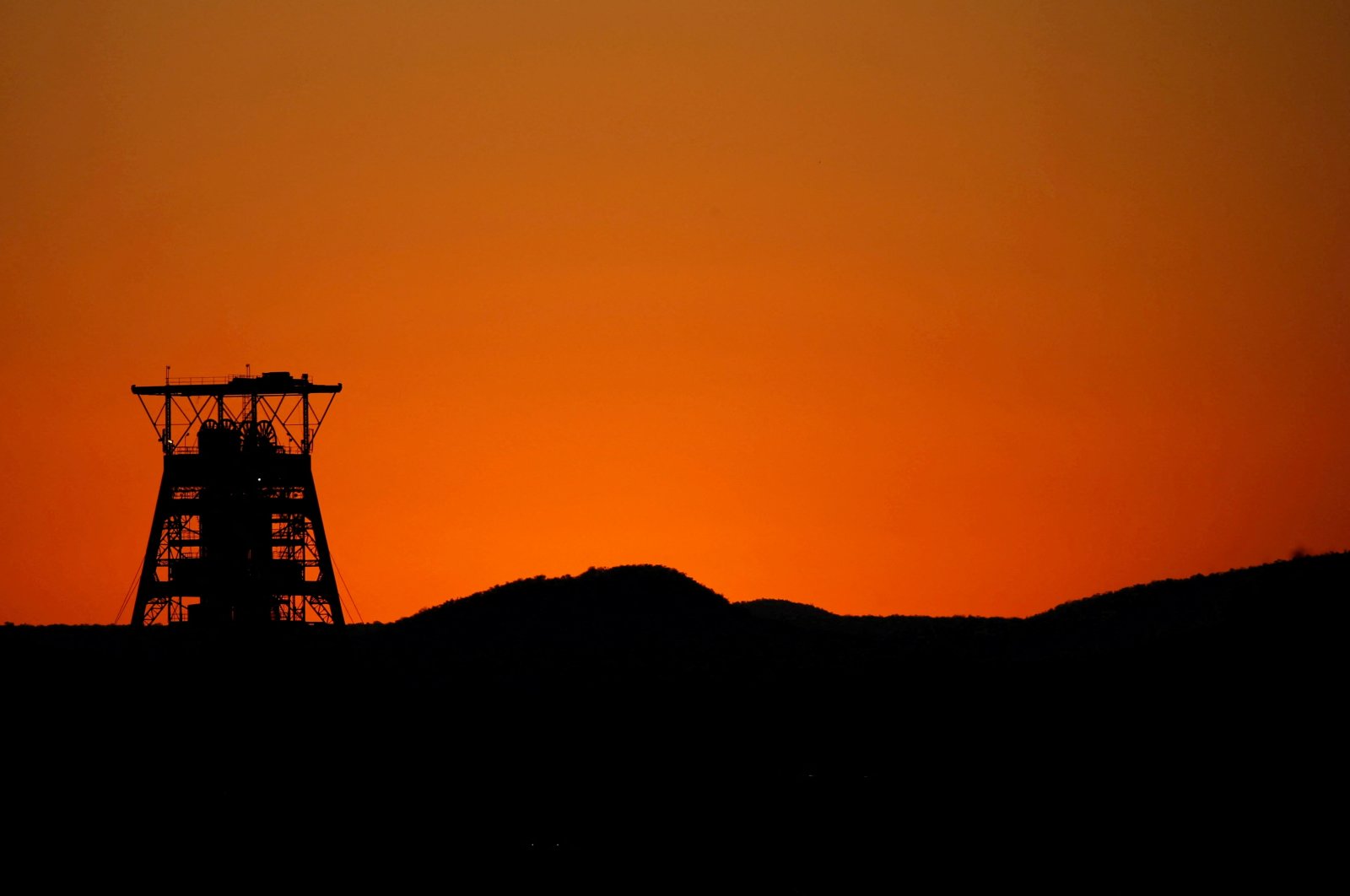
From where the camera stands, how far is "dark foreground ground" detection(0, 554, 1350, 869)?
70.8 m

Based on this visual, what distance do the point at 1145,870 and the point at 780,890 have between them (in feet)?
32.7

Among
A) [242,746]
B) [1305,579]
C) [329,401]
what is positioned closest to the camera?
[242,746]

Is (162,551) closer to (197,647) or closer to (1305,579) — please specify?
(197,647)

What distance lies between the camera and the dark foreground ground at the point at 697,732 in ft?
232

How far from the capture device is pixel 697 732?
89.9 m

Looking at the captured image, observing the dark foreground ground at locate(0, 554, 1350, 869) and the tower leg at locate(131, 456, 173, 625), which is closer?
the dark foreground ground at locate(0, 554, 1350, 869)

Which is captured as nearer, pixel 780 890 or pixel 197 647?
pixel 780 890

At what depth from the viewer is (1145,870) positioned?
64.9 meters

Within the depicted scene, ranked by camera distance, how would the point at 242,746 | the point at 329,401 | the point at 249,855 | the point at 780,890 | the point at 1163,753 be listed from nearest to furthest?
the point at 780,890
the point at 249,855
the point at 1163,753
the point at 242,746
the point at 329,401

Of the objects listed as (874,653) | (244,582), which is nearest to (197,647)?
(244,582)

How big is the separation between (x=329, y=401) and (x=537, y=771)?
24713 millimetres

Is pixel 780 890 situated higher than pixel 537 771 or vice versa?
pixel 537 771

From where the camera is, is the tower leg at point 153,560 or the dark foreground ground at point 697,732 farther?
the tower leg at point 153,560

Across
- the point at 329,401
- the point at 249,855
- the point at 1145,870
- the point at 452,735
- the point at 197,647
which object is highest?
the point at 329,401
